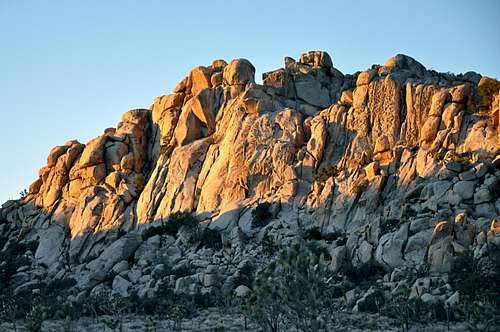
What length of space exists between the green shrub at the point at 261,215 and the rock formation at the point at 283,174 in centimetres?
72

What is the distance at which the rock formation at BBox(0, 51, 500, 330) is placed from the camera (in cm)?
5844

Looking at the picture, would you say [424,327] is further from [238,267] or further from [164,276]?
[164,276]

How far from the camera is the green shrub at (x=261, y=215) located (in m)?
69.6

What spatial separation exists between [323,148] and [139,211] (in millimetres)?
23703

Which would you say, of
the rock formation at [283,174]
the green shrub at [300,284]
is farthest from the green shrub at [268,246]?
the green shrub at [300,284]

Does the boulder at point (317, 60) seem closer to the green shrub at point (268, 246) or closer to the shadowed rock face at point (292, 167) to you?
the shadowed rock face at point (292, 167)

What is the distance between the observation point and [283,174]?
7344 cm

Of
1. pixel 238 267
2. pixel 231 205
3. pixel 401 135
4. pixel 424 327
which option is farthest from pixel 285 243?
pixel 424 327

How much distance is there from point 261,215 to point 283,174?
6.00 m

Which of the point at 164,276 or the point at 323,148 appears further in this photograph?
the point at 323,148

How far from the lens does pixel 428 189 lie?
198 feet

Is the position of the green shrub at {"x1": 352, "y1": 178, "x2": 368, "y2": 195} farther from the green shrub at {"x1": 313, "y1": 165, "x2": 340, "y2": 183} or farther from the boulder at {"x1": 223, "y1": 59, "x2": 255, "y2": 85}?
the boulder at {"x1": 223, "y1": 59, "x2": 255, "y2": 85}

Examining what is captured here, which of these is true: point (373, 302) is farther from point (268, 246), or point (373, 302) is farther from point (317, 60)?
point (317, 60)

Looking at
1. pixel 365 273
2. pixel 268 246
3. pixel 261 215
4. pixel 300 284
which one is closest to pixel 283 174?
pixel 261 215
